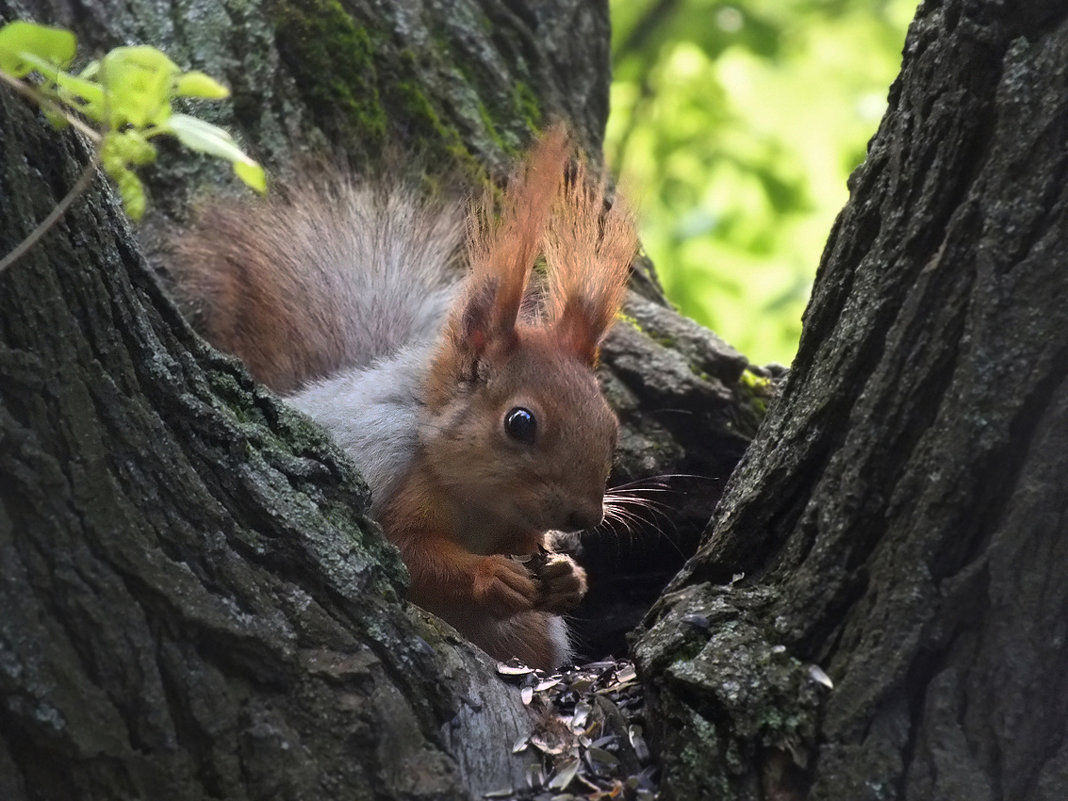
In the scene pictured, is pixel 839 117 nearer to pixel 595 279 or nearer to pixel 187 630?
pixel 595 279

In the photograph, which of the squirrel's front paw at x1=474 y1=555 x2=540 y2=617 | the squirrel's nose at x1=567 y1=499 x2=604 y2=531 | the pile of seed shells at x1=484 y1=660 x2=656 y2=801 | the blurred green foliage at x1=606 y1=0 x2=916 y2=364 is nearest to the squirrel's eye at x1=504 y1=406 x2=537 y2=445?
the squirrel's nose at x1=567 y1=499 x2=604 y2=531

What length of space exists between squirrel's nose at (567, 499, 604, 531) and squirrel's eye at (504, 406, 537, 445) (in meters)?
0.21

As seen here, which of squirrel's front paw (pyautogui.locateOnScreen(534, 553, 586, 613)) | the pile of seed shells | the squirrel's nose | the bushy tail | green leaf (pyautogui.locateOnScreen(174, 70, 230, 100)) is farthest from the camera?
the bushy tail

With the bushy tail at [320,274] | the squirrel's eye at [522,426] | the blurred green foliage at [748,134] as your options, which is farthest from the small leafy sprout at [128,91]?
the blurred green foliage at [748,134]

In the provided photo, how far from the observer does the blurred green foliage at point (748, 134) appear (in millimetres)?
6035

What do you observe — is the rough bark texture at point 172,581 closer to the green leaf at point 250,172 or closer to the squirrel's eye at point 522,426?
the green leaf at point 250,172

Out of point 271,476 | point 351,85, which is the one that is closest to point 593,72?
point 351,85

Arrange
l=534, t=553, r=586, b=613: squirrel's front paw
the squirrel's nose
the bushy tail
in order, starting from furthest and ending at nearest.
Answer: the bushy tail, l=534, t=553, r=586, b=613: squirrel's front paw, the squirrel's nose

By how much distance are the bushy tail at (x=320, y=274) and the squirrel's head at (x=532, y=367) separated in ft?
1.60

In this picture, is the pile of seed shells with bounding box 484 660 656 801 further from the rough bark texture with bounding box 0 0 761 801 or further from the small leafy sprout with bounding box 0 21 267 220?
the small leafy sprout with bounding box 0 21 267 220

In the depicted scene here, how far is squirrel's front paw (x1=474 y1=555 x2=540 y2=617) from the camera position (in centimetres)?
279

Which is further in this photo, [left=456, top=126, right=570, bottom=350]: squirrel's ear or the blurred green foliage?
the blurred green foliage

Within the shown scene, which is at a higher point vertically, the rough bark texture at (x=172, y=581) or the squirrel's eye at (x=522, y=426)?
the squirrel's eye at (x=522, y=426)

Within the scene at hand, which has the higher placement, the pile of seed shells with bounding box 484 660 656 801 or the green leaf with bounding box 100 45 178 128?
the green leaf with bounding box 100 45 178 128
